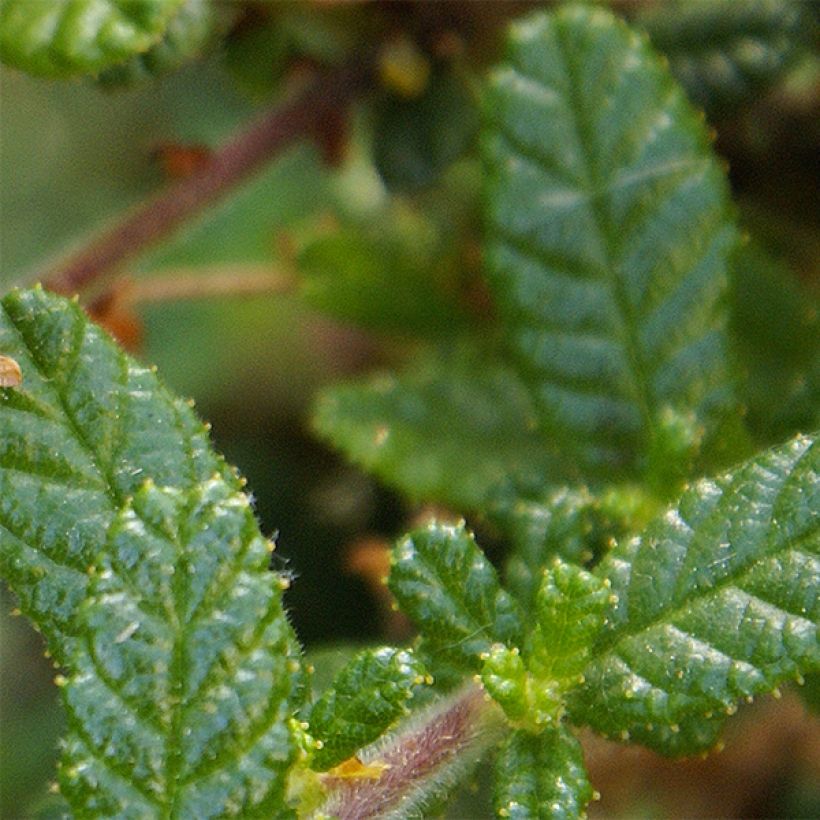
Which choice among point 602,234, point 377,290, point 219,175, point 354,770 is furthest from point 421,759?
point 377,290

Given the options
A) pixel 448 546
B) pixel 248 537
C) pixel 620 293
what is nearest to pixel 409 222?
pixel 620 293

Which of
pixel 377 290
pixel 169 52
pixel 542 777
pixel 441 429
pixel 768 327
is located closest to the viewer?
pixel 542 777

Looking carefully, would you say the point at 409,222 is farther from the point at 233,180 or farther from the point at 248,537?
the point at 248,537

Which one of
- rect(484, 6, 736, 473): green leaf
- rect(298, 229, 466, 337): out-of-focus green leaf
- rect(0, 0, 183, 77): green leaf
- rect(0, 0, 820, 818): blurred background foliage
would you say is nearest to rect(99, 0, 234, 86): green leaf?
rect(0, 0, 820, 818): blurred background foliage

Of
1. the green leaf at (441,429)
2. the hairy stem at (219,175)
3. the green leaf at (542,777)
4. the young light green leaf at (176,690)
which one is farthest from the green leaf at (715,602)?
the hairy stem at (219,175)

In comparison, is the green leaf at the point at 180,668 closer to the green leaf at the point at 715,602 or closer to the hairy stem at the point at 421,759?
the hairy stem at the point at 421,759

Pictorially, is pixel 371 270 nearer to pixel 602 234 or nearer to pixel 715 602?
pixel 602 234
